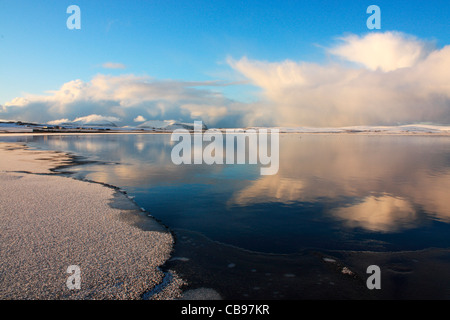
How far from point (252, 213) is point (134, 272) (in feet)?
18.5

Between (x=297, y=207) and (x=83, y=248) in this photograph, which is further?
(x=297, y=207)

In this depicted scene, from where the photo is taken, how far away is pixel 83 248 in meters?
7.22

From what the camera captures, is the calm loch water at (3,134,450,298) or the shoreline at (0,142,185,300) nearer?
the shoreline at (0,142,185,300)

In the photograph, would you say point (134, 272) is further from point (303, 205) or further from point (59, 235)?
point (303, 205)

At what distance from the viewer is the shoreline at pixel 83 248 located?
560 cm

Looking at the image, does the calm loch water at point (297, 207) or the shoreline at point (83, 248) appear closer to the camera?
the shoreline at point (83, 248)

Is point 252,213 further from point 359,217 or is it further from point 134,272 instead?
point 134,272

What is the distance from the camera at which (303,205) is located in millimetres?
12297

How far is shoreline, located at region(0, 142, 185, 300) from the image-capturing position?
5.60 m
